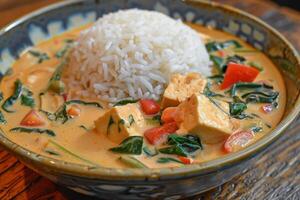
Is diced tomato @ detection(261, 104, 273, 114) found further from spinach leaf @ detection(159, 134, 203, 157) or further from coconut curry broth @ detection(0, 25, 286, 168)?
spinach leaf @ detection(159, 134, 203, 157)

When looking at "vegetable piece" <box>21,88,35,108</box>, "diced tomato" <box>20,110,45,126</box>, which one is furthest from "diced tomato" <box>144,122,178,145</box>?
"vegetable piece" <box>21,88,35,108</box>

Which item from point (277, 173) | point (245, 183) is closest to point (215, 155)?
point (245, 183)

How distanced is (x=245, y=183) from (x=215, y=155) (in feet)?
0.86

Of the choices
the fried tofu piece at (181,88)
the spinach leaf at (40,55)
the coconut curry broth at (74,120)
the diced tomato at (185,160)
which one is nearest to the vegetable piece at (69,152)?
the coconut curry broth at (74,120)

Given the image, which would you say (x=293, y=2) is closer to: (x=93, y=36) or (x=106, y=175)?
(x=93, y=36)

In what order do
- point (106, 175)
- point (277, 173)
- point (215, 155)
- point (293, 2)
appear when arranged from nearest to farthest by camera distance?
1. point (106, 175)
2. point (215, 155)
3. point (277, 173)
4. point (293, 2)

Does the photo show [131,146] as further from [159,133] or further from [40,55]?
[40,55]

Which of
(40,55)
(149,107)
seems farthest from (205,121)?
(40,55)

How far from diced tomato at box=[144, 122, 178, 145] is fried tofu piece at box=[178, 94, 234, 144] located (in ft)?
0.16

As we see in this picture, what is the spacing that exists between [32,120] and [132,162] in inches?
21.9

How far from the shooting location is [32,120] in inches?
76.3

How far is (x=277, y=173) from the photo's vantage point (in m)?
1.93

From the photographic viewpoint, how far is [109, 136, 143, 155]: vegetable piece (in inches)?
67.0

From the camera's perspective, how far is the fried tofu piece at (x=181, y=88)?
1912mm
